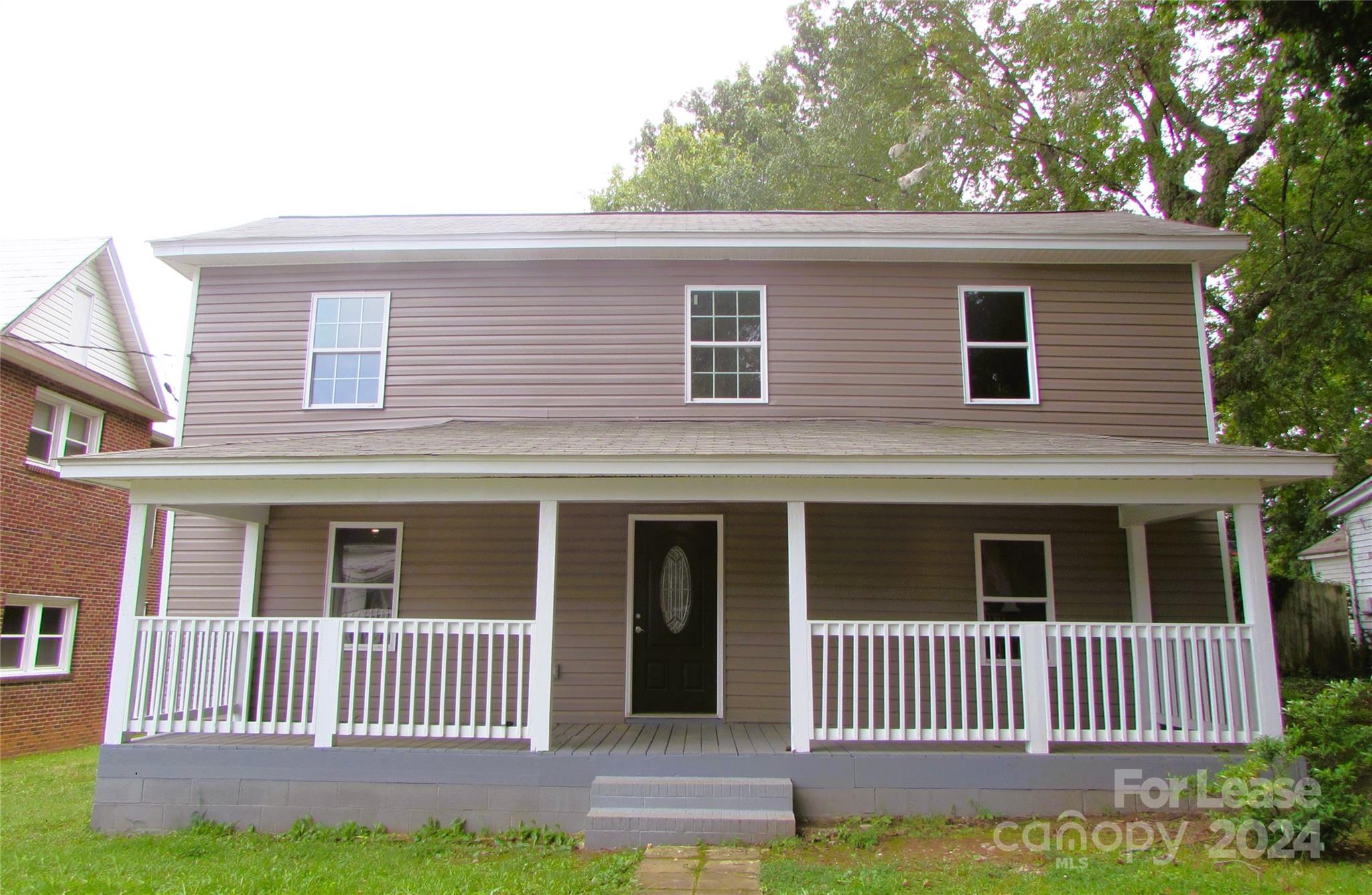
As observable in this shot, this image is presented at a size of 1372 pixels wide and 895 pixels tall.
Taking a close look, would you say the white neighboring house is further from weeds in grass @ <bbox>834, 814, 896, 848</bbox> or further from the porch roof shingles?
weeds in grass @ <bbox>834, 814, 896, 848</bbox>

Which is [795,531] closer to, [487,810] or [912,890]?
[912,890]

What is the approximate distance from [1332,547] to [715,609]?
2118cm

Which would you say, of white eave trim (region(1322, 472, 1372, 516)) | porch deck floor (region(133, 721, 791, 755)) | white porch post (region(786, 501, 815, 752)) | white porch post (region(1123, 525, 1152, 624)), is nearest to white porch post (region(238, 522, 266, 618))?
porch deck floor (region(133, 721, 791, 755))

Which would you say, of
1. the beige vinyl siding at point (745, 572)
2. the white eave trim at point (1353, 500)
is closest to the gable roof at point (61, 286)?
the beige vinyl siding at point (745, 572)

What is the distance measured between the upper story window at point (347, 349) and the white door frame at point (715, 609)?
330cm

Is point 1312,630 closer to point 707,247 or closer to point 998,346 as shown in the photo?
point 998,346

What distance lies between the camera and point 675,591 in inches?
351

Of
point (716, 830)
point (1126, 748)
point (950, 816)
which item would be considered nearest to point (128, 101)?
point (716, 830)

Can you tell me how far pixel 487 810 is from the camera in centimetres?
654

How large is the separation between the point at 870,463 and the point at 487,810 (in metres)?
4.02

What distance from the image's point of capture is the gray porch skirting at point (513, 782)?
650 cm

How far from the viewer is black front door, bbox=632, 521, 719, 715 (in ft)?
28.6

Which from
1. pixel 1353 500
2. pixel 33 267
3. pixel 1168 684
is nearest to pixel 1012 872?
pixel 1168 684

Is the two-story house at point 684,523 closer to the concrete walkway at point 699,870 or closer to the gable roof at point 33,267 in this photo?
the concrete walkway at point 699,870
